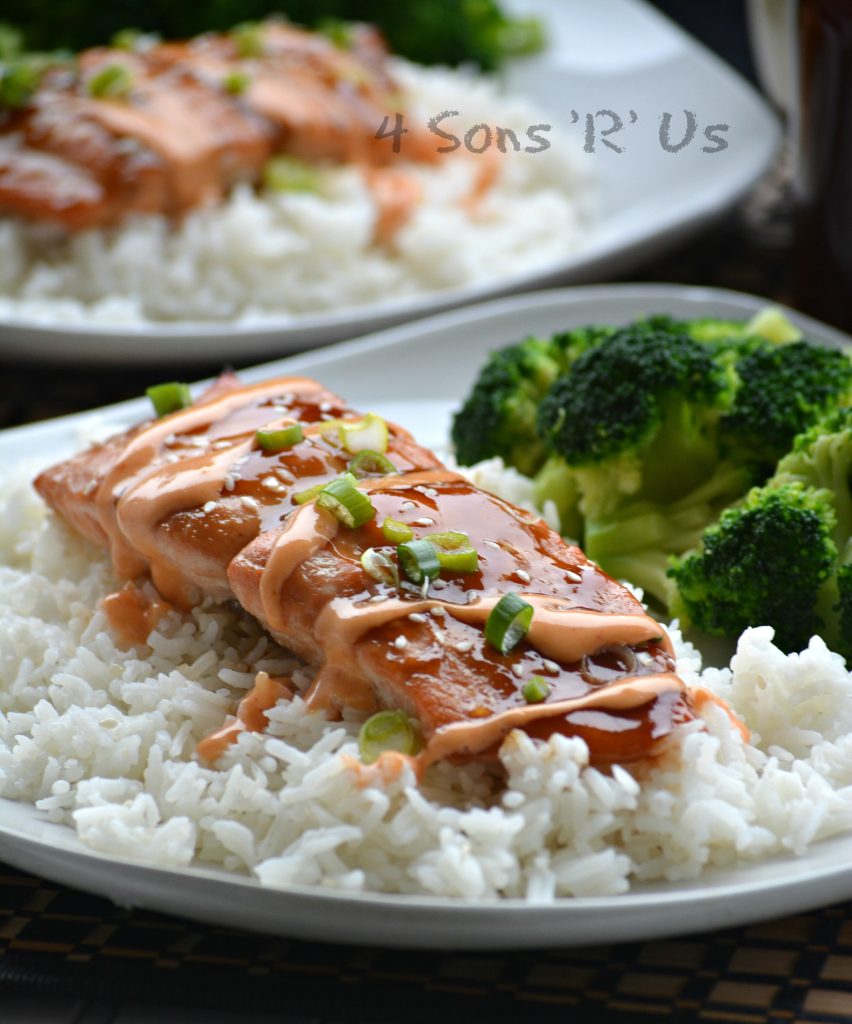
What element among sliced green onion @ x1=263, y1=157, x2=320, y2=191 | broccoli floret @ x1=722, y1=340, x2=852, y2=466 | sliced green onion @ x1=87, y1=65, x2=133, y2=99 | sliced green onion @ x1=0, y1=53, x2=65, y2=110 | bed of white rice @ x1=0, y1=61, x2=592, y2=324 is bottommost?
bed of white rice @ x1=0, y1=61, x2=592, y2=324

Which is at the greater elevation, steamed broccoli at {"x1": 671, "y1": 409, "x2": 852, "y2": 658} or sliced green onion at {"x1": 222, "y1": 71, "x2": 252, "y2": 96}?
steamed broccoli at {"x1": 671, "y1": 409, "x2": 852, "y2": 658}

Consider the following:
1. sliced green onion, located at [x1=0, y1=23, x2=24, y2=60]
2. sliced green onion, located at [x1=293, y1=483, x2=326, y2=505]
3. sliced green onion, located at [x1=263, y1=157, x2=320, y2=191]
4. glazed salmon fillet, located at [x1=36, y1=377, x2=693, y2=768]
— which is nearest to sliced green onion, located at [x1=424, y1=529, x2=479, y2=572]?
glazed salmon fillet, located at [x1=36, y1=377, x2=693, y2=768]

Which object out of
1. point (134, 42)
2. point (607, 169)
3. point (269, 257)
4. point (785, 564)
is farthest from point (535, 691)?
point (134, 42)

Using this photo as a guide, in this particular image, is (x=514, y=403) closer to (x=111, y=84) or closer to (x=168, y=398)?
(x=168, y=398)

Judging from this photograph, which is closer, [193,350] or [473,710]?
[473,710]

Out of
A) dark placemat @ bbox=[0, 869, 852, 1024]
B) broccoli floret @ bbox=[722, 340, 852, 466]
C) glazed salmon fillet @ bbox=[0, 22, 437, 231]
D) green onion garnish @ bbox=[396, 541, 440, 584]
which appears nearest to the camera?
dark placemat @ bbox=[0, 869, 852, 1024]

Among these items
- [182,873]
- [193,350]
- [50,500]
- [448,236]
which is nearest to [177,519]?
[50,500]

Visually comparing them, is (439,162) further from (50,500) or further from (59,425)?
(50,500)

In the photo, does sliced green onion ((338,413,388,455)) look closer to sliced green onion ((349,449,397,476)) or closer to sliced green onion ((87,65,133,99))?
sliced green onion ((349,449,397,476))
